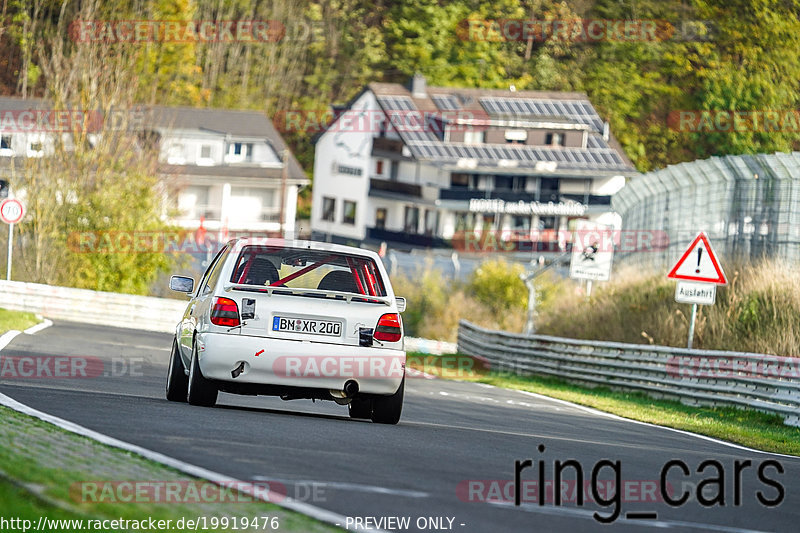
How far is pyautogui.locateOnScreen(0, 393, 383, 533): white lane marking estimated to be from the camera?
22.6 ft

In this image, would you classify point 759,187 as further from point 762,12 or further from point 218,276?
point 762,12

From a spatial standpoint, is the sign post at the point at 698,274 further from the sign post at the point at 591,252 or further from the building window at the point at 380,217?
the building window at the point at 380,217

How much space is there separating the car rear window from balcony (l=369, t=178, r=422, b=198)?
219ft

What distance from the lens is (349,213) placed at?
82.8 metres

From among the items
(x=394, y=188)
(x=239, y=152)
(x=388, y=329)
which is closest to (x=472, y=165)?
(x=394, y=188)

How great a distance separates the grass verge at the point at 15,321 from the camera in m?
26.1

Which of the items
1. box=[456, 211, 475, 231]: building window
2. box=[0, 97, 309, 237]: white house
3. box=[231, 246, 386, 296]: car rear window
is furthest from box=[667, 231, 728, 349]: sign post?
box=[456, 211, 475, 231]: building window

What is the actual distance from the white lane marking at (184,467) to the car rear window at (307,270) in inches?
91.8

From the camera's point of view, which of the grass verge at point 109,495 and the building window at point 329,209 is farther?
the building window at point 329,209
